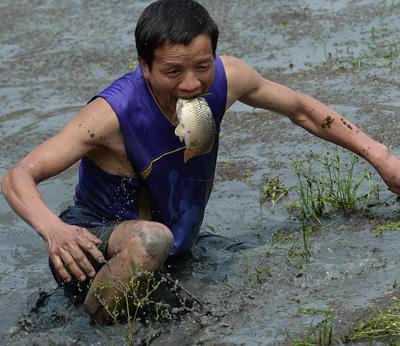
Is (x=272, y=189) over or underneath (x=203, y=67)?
underneath

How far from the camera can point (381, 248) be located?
557 centimetres

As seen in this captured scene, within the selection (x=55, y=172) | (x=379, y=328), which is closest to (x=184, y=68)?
(x=55, y=172)

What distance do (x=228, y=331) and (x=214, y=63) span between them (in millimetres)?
1309

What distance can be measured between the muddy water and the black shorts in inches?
4.4

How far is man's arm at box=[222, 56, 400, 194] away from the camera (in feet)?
18.2

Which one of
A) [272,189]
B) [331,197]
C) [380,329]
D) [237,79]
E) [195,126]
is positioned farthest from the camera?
[272,189]

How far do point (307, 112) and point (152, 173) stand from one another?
3.42ft

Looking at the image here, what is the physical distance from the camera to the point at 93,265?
5.27 meters

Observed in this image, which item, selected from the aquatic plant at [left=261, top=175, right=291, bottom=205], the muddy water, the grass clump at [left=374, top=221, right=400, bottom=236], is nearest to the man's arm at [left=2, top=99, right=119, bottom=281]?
the muddy water

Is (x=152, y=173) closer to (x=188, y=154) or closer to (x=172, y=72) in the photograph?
(x=188, y=154)

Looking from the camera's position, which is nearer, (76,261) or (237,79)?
(76,261)

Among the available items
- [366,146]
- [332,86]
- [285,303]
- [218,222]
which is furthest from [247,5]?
[285,303]

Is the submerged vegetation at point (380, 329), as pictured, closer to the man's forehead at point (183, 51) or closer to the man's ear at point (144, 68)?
the man's forehead at point (183, 51)

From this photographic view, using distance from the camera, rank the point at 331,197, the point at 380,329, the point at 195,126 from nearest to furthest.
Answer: the point at 380,329 → the point at 195,126 → the point at 331,197
